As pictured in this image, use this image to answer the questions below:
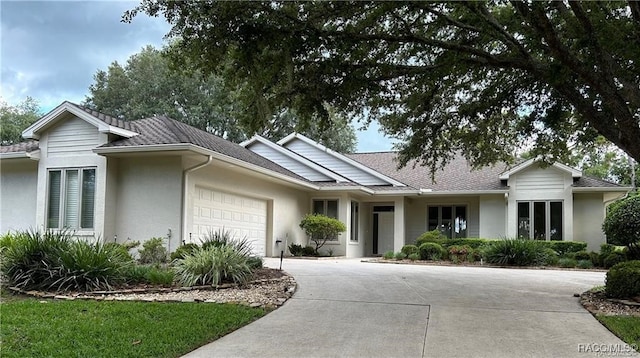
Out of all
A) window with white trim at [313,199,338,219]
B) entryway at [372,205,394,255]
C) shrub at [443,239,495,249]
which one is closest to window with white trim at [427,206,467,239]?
entryway at [372,205,394,255]

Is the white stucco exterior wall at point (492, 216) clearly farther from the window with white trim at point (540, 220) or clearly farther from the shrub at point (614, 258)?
the shrub at point (614, 258)

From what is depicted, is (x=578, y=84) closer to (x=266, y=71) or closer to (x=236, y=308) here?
(x=266, y=71)

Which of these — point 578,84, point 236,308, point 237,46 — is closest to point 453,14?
point 578,84

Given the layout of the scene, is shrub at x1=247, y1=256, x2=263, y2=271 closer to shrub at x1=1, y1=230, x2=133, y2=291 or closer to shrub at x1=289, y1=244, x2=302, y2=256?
shrub at x1=1, y1=230, x2=133, y2=291

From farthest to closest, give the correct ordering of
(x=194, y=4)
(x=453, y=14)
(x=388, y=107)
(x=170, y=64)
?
(x=388, y=107)
(x=453, y=14)
(x=170, y=64)
(x=194, y=4)

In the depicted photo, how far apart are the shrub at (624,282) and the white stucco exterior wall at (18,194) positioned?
15.7 metres

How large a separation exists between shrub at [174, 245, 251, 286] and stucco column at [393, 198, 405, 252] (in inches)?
551

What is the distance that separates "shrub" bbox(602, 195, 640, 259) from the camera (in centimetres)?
1498

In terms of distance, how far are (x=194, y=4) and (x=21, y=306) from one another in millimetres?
5134

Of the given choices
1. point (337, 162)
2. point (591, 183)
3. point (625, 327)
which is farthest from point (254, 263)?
point (591, 183)

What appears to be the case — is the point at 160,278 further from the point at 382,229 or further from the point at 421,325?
the point at 382,229

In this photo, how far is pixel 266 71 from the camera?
8.54m

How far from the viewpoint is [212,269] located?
10.1m

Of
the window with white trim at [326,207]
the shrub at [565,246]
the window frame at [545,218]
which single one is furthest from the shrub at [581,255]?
the window with white trim at [326,207]
